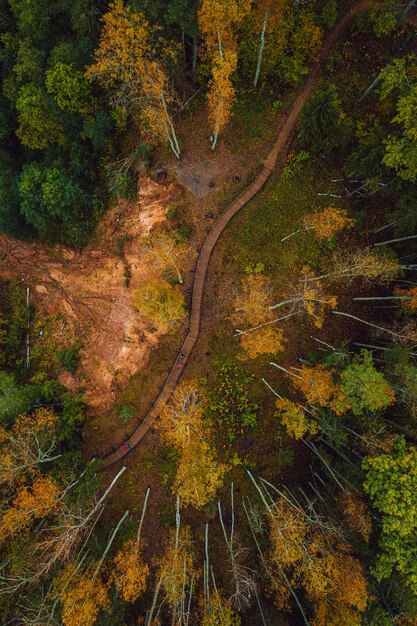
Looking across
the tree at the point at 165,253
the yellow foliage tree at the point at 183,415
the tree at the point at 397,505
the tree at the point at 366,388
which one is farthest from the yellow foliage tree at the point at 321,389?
the tree at the point at 165,253

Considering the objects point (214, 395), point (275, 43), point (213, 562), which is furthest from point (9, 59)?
point (213, 562)

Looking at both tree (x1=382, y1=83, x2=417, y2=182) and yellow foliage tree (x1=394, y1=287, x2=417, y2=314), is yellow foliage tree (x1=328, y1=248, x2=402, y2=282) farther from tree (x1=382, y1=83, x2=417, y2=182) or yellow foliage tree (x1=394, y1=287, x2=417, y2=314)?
tree (x1=382, y1=83, x2=417, y2=182)

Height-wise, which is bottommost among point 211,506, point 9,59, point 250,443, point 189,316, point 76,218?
point 211,506

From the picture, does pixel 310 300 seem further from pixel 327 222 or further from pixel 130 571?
pixel 130 571

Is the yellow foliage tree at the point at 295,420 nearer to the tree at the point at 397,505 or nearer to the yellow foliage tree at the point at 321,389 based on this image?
the yellow foliage tree at the point at 321,389

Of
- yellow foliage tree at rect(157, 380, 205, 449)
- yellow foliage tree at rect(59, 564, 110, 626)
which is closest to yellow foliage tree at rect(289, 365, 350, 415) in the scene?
yellow foliage tree at rect(157, 380, 205, 449)

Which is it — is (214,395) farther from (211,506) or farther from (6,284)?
(6,284)
